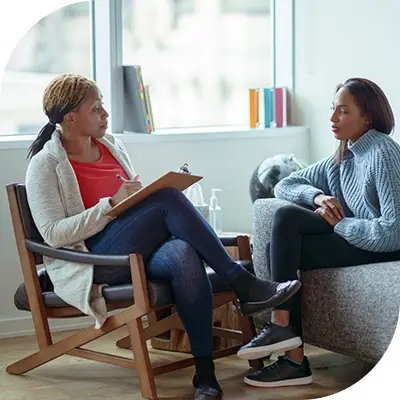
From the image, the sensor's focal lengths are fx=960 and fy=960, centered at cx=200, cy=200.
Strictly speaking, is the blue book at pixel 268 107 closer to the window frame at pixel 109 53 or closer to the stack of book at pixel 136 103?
the stack of book at pixel 136 103

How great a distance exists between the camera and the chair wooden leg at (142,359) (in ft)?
10.6

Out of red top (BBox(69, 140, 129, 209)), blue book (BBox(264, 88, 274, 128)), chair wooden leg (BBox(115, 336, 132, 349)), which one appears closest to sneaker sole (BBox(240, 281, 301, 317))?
red top (BBox(69, 140, 129, 209))

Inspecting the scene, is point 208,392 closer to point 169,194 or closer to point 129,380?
point 129,380

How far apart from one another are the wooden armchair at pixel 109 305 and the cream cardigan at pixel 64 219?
0.05 m

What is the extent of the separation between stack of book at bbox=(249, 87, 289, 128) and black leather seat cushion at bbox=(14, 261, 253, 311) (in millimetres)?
1523

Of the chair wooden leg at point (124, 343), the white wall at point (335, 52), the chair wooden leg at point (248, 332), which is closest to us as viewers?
the chair wooden leg at point (248, 332)

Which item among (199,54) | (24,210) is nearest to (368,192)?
(24,210)

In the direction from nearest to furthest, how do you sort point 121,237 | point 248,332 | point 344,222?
point 121,237
point 344,222
point 248,332

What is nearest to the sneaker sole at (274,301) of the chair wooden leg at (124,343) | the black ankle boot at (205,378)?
the black ankle boot at (205,378)

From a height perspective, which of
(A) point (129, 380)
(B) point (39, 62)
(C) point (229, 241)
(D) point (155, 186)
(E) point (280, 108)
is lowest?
(A) point (129, 380)

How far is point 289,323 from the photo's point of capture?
3.43 metres

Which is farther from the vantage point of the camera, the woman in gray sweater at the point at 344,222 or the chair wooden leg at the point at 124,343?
the chair wooden leg at the point at 124,343

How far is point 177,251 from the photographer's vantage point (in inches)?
129

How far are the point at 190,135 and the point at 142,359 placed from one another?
1.61 meters
